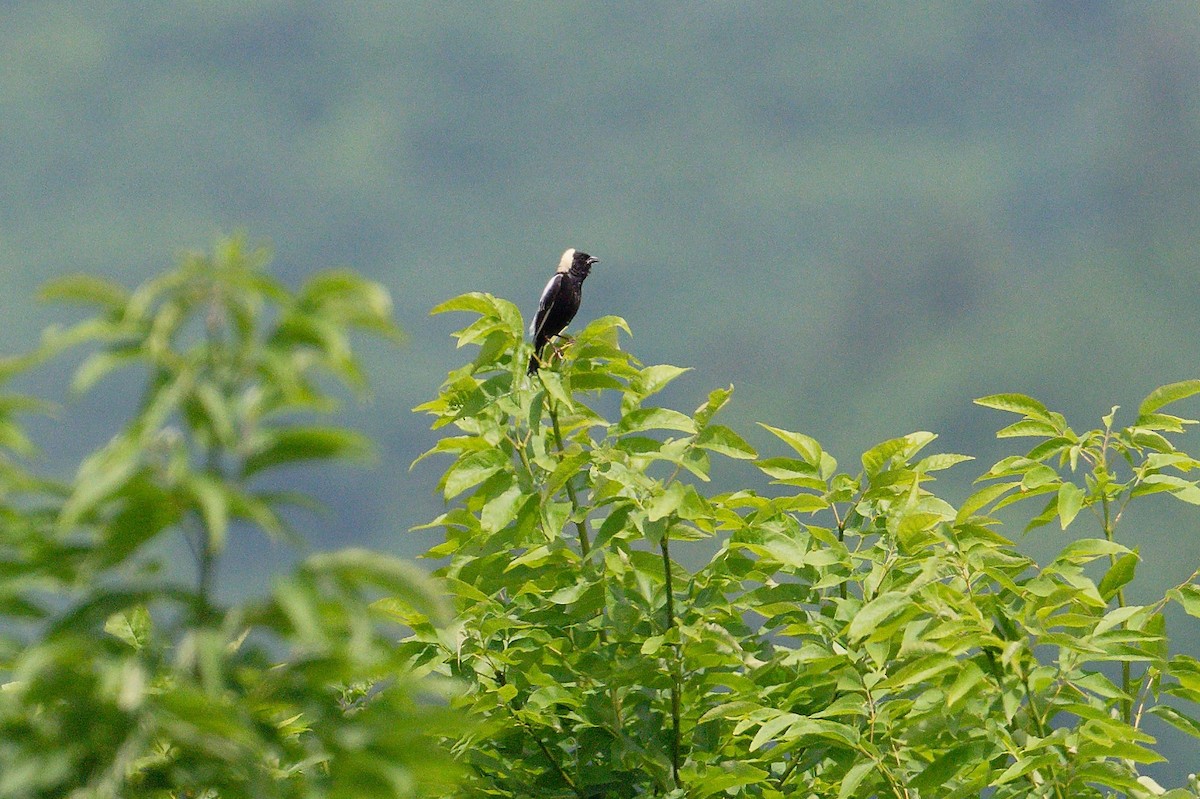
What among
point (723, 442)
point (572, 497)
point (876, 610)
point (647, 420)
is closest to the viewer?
point (876, 610)

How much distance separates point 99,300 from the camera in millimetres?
2812

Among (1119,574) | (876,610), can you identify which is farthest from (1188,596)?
(876,610)

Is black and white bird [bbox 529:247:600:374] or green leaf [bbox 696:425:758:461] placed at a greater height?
black and white bird [bbox 529:247:600:374]

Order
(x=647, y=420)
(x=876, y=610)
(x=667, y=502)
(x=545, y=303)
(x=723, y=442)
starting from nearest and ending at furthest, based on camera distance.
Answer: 1. (x=876, y=610)
2. (x=667, y=502)
3. (x=723, y=442)
4. (x=647, y=420)
5. (x=545, y=303)

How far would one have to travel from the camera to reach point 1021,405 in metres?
5.84

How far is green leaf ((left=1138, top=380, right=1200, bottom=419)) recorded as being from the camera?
5805 mm

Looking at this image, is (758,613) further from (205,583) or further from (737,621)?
(205,583)

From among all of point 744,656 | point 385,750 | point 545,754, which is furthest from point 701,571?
point 385,750

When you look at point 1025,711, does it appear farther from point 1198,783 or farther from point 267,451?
point 267,451

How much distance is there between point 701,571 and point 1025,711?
55.2 inches

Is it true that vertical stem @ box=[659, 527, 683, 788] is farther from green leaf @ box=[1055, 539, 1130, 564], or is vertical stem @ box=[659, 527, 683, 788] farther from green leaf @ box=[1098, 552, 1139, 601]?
green leaf @ box=[1098, 552, 1139, 601]

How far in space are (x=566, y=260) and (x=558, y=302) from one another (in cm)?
62

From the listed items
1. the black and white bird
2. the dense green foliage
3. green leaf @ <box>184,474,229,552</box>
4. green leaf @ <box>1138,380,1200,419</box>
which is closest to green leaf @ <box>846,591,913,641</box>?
the dense green foliage

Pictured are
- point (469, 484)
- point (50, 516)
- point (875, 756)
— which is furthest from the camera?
point (469, 484)
